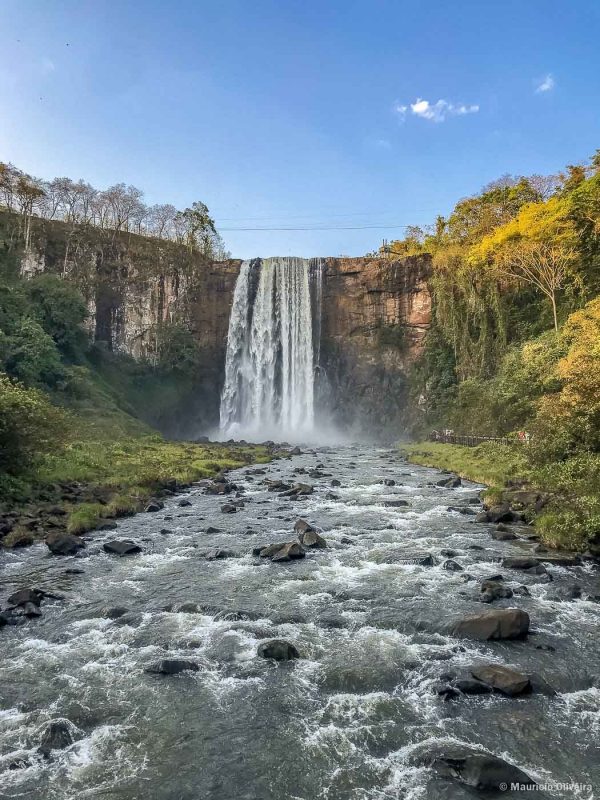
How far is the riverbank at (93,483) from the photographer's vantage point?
583 inches

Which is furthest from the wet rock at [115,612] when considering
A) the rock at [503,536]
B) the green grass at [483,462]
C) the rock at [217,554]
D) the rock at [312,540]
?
the green grass at [483,462]

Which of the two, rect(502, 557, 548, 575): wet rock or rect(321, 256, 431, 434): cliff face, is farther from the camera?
rect(321, 256, 431, 434): cliff face

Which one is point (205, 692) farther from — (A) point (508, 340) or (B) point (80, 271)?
(B) point (80, 271)

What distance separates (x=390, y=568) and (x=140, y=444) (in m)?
24.2

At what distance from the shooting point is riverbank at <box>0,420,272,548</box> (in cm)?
1482

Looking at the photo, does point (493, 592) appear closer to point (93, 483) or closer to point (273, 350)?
point (93, 483)

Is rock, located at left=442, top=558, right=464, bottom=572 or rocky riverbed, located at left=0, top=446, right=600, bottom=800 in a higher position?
rocky riverbed, located at left=0, top=446, right=600, bottom=800

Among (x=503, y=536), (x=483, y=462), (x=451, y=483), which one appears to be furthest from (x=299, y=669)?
(x=483, y=462)

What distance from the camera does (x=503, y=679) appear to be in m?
6.44

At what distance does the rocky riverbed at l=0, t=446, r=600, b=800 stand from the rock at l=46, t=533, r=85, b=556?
0.07 meters

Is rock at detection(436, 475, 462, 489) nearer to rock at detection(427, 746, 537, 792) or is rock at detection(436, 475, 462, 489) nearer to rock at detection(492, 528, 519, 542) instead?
rock at detection(492, 528, 519, 542)

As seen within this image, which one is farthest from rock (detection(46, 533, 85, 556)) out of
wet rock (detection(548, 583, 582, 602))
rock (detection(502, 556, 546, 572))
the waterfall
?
the waterfall

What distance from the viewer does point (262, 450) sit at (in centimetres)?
3938

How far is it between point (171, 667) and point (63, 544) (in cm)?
707
